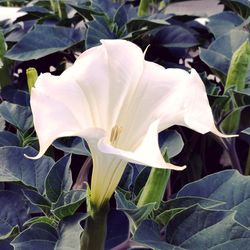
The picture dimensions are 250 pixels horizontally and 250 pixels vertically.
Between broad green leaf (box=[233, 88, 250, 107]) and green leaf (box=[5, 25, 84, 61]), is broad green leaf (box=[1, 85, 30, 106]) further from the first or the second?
broad green leaf (box=[233, 88, 250, 107])

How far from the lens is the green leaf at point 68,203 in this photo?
1.90 feet

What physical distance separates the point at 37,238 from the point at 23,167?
12 centimetres

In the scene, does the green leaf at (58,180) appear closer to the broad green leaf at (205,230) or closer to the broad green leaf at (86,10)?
the broad green leaf at (205,230)

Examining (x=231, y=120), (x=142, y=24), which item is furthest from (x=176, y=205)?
(x=142, y=24)

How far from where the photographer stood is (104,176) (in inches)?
21.9

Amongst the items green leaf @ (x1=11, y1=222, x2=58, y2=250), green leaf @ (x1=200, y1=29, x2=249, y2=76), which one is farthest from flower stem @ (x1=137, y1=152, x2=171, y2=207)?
green leaf @ (x1=200, y1=29, x2=249, y2=76)

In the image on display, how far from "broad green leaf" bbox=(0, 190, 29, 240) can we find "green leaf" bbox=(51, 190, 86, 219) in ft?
0.25

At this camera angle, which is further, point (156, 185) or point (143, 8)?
point (143, 8)

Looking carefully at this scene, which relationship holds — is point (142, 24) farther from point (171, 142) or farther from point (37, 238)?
point (37, 238)

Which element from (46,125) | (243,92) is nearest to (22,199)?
(46,125)

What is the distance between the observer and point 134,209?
0.55m

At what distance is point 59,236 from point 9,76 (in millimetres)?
551

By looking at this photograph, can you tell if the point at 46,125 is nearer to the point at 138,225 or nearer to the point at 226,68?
the point at 138,225

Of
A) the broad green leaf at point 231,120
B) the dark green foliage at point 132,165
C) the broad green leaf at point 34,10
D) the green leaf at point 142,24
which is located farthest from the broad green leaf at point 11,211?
the broad green leaf at point 34,10
